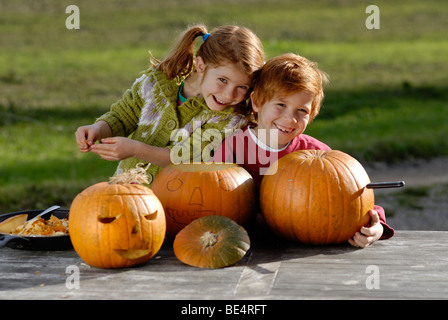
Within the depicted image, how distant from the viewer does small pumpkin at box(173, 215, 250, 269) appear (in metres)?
2.51

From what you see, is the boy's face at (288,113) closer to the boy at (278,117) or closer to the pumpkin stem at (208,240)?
the boy at (278,117)

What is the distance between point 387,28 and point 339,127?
377 inches

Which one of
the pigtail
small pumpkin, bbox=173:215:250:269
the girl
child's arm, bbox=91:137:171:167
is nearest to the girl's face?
the girl

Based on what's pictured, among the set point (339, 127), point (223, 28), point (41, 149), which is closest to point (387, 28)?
point (339, 127)

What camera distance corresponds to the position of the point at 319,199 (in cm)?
275

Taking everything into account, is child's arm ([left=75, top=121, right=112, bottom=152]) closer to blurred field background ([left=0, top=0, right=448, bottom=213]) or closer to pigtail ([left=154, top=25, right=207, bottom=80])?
pigtail ([left=154, top=25, right=207, bottom=80])

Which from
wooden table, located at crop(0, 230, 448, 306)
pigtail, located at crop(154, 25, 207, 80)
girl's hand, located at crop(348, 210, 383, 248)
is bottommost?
wooden table, located at crop(0, 230, 448, 306)

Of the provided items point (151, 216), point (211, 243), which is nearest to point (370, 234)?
point (211, 243)

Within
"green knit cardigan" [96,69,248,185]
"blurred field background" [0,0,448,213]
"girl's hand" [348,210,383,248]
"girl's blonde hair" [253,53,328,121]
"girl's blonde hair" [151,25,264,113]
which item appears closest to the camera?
"girl's hand" [348,210,383,248]

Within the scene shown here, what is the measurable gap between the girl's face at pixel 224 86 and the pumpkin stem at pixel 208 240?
Result: 0.94m

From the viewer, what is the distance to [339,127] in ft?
31.1

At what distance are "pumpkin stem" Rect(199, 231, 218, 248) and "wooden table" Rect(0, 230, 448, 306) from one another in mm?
119

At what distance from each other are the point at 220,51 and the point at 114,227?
121cm

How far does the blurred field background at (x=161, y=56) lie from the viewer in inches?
325
